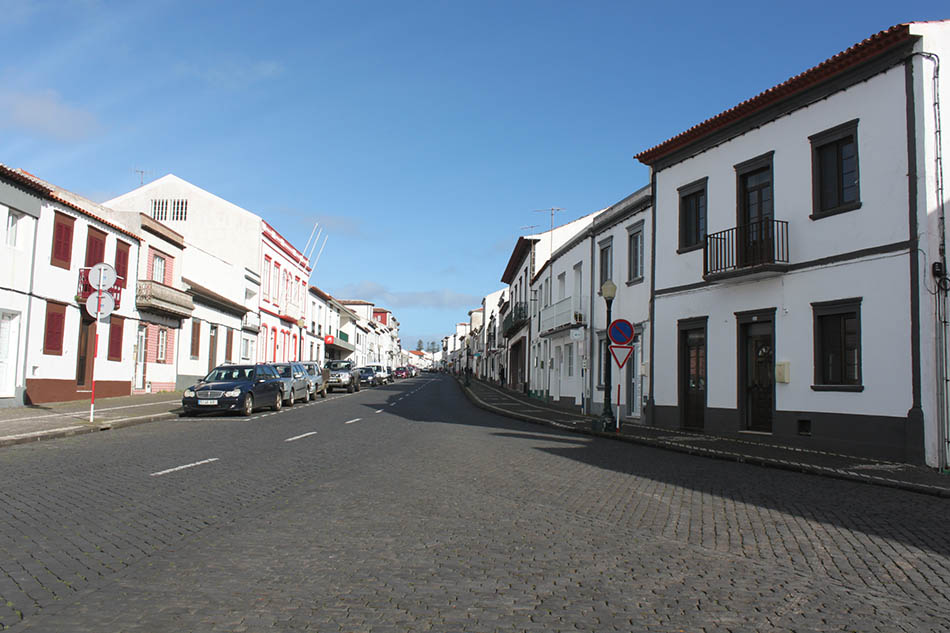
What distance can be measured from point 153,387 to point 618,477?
978 inches

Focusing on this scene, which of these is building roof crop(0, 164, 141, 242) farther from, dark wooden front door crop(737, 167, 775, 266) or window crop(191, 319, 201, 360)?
dark wooden front door crop(737, 167, 775, 266)

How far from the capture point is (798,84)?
619 inches

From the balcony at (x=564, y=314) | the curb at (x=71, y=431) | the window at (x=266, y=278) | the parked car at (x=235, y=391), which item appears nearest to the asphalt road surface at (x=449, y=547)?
the curb at (x=71, y=431)

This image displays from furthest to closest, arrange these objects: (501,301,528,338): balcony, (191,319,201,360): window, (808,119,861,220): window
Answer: (501,301,528,338): balcony < (191,319,201,360): window < (808,119,861,220): window

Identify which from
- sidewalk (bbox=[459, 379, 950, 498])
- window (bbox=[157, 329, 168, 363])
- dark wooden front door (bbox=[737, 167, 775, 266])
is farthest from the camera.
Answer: window (bbox=[157, 329, 168, 363])

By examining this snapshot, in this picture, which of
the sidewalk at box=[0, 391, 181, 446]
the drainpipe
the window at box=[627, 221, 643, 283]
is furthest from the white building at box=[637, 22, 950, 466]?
the drainpipe

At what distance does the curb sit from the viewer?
13.3 meters

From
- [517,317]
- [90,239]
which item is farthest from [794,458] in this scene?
[517,317]

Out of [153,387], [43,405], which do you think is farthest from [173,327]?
[43,405]

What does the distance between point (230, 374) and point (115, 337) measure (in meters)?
6.41

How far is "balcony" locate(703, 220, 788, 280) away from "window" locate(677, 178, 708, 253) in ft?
4.44

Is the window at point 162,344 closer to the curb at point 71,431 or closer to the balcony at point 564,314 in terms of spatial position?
the curb at point 71,431

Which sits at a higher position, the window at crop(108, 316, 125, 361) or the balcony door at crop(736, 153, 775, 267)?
the balcony door at crop(736, 153, 775, 267)

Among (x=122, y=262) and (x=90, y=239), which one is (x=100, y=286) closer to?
(x=90, y=239)
